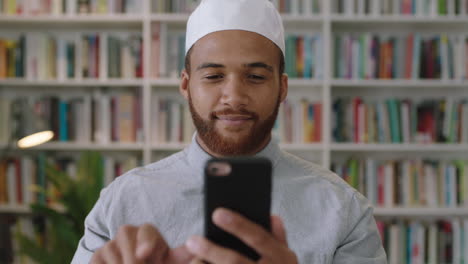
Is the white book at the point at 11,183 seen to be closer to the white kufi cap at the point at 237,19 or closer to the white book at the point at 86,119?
the white book at the point at 86,119

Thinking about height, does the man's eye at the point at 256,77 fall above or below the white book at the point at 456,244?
above

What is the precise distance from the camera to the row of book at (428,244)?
2.69 meters

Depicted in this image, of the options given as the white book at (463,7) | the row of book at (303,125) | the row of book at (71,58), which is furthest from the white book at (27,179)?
the white book at (463,7)

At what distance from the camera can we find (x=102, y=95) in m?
2.73

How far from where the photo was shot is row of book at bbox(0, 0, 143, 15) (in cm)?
269

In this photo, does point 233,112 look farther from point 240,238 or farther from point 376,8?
point 376,8

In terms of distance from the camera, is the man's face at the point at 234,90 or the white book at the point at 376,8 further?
the white book at the point at 376,8

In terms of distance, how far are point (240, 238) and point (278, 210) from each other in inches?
22.5

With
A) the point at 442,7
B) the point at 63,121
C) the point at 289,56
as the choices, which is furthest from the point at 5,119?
the point at 442,7

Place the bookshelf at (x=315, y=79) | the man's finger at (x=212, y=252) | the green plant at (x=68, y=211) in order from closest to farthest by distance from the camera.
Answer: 1. the man's finger at (x=212, y=252)
2. the green plant at (x=68, y=211)
3. the bookshelf at (x=315, y=79)

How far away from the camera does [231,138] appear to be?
Result: 1062 millimetres

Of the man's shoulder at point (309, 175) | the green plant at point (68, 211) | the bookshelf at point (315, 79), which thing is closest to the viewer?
the man's shoulder at point (309, 175)

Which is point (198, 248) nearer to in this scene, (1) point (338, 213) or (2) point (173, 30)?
(1) point (338, 213)

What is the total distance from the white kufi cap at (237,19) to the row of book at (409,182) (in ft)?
5.56
